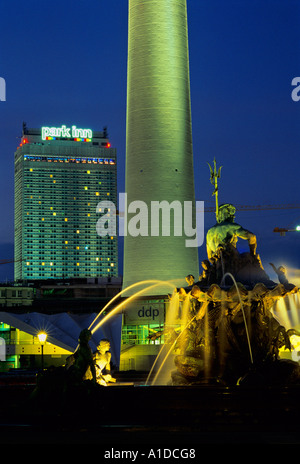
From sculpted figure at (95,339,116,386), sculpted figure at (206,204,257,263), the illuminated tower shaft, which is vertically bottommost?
sculpted figure at (95,339,116,386)

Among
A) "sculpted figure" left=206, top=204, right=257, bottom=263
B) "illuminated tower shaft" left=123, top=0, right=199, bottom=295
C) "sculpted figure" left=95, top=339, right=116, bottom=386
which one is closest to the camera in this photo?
"sculpted figure" left=95, top=339, right=116, bottom=386

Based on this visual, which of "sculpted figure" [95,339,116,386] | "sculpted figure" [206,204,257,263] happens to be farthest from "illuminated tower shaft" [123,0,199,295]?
"sculpted figure" [95,339,116,386]

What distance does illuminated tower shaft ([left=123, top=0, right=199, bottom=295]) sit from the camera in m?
80.6

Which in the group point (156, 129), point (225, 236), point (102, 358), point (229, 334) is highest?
point (156, 129)

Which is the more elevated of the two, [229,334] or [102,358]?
[229,334]

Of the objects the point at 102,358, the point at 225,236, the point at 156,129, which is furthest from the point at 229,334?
the point at 156,129

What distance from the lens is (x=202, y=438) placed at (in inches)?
884

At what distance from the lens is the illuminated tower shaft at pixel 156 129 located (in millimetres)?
80562

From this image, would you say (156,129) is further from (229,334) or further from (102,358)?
(102,358)

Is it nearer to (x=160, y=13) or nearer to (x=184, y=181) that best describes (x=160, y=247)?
(x=184, y=181)

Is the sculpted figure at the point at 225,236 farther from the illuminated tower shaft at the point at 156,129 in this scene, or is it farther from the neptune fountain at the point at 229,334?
the illuminated tower shaft at the point at 156,129

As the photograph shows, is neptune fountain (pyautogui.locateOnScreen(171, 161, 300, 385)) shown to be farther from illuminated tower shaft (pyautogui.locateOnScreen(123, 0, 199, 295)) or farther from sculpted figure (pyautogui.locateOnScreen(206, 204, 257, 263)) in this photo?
illuminated tower shaft (pyautogui.locateOnScreen(123, 0, 199, 295))

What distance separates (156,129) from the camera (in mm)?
80750

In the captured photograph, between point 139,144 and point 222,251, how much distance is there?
46125 millimetres
